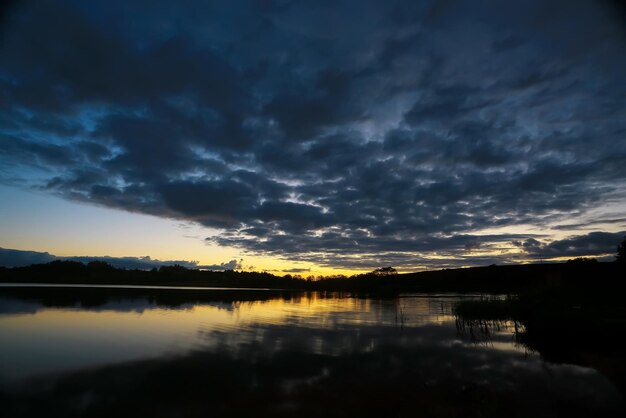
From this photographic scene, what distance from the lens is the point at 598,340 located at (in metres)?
18.2

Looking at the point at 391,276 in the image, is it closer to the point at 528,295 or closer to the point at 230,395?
the point at 528,295

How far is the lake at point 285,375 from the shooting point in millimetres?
10234

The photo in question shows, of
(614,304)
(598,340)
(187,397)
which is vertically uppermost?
(614,304)

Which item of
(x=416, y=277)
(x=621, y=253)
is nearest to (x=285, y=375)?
(x=621, y=253)

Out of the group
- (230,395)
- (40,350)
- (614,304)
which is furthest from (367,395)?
(614,304)

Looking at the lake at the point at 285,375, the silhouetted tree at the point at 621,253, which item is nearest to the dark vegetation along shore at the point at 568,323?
the lake at the point at 285,375

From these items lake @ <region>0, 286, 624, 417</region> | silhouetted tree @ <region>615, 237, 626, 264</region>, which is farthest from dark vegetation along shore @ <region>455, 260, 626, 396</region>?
silhouetted tree @ <region>615, 237, 626, 264</region>

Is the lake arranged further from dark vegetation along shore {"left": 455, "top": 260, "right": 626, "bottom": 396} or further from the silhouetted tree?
the silhouetted tree

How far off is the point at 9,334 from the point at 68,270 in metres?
168

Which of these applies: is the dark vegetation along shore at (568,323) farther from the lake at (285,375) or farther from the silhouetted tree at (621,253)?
the silhouetted tree at (621,253)

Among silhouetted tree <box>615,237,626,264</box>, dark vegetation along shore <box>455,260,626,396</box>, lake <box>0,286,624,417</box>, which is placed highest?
silhouetted tree <box>615,237,626,264</box>

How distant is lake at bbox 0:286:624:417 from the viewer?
1023 centimetres

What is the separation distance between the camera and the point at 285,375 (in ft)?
45.1

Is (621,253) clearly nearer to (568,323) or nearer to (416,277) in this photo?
(568,323)
